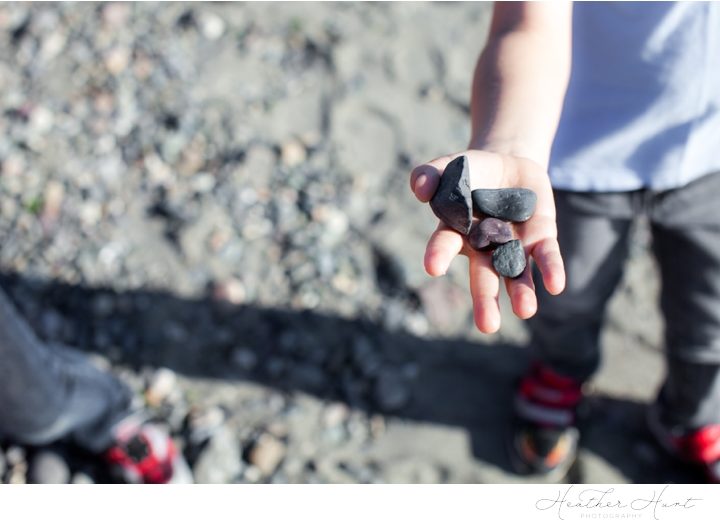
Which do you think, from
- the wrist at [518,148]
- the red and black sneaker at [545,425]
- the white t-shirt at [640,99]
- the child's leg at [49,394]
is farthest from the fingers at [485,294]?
the child's leg at [49,394]

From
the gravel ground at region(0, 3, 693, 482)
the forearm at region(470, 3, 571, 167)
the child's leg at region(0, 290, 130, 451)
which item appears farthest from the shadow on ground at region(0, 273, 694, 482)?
the forearm at region(470, 3, 571, 167)

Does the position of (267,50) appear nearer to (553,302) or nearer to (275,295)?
(275,295)

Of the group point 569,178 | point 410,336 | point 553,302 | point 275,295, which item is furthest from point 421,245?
point 569,178

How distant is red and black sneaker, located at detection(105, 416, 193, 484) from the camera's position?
7.97 feet

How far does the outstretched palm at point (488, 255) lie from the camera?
1579 millimetres

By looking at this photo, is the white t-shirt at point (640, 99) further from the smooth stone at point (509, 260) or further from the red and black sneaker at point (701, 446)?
the red and black sneaker at point (701, 446)

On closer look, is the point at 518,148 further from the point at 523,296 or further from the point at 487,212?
the point at 523,296

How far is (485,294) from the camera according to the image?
1614 millimetres

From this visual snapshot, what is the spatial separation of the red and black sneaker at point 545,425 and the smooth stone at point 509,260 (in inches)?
38.8

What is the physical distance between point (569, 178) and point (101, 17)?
260 centimetres

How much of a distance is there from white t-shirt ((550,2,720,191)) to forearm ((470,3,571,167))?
101mm

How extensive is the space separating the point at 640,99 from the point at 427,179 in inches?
23.5

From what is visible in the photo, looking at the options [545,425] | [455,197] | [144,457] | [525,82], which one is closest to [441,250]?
[455,197]
